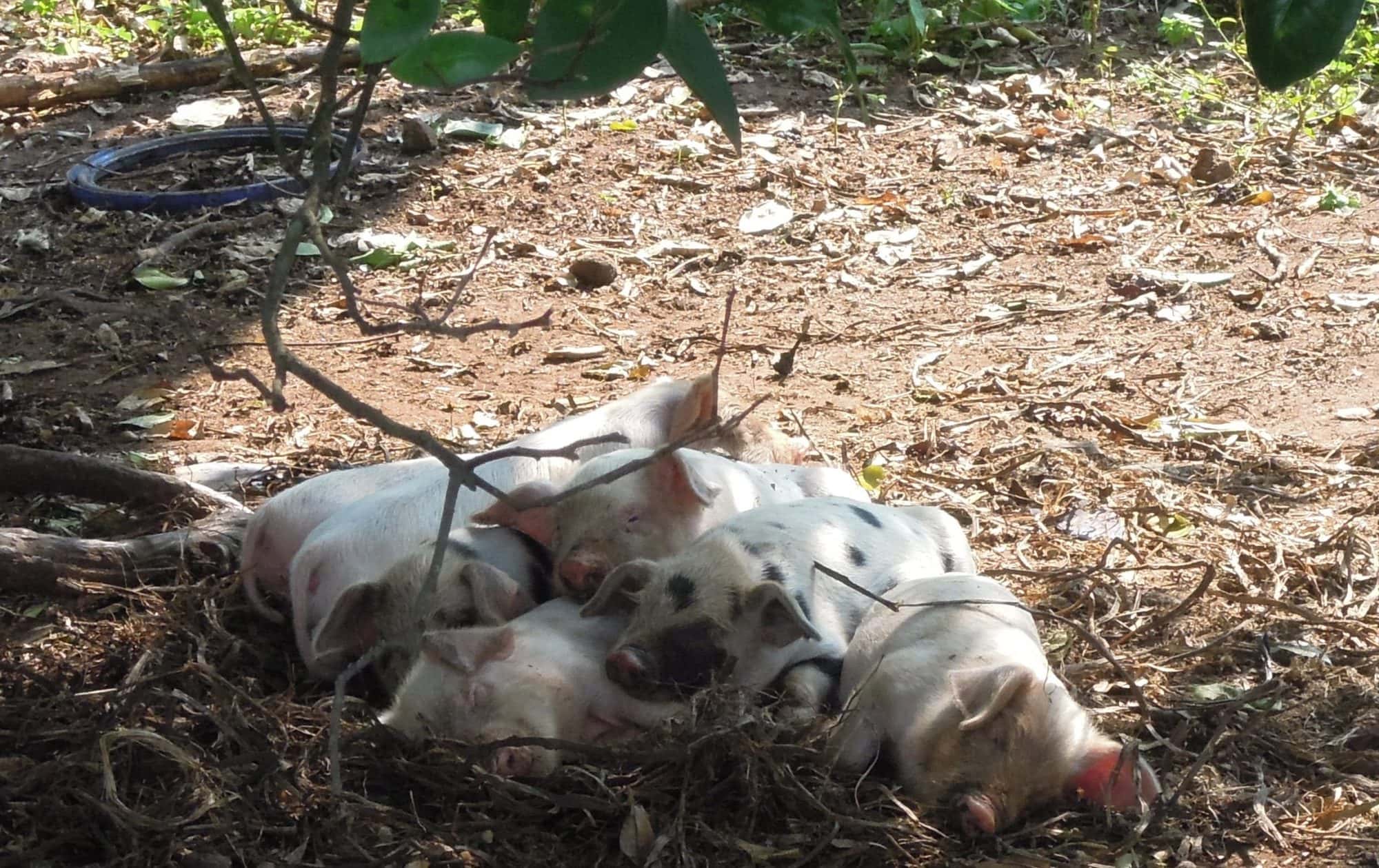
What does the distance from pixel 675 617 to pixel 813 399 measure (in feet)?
7.76

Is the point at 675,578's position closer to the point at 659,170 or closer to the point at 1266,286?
the point at 1266,286

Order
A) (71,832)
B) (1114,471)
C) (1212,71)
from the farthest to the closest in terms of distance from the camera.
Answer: (1212,71)
(1114,471)
(71,832)

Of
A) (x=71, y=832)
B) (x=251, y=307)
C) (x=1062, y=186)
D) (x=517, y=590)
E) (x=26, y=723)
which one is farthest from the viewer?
(x=1062, y=186)

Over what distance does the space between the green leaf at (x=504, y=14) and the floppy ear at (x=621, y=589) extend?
1566 mm

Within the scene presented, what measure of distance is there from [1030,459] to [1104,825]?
1997mm

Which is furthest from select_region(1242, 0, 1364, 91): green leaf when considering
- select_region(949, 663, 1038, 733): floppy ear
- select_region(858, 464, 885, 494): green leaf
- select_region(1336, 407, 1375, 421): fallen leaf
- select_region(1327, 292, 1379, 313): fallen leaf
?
select_region(1327, 292, 1379, 313): fallen leaf

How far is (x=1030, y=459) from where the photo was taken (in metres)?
4.79

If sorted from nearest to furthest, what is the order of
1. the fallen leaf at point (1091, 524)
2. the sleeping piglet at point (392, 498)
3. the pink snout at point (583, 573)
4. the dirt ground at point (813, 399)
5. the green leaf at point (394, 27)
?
1. the green leaf at point (394, 27)
2. the dirt ground at point (813, 399)
3. the pink snout at point (583, 573)
4. the sleeping piglet at point (392, 498)
5. the fallen leaf at point (1091, 524)

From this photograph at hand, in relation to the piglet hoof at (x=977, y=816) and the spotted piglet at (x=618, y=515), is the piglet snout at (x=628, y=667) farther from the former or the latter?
the piglet hoof at (x=977, y=816)

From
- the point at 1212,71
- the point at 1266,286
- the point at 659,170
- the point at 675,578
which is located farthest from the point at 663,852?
the point at 1212,71

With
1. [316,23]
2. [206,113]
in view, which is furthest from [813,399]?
[206,113]

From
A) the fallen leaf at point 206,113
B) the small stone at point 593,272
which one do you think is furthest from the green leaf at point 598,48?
the fallen leaf at point 206,113

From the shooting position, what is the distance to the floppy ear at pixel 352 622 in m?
3.24

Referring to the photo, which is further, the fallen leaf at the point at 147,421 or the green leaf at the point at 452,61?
the fallen leaf at the point at 147,421
